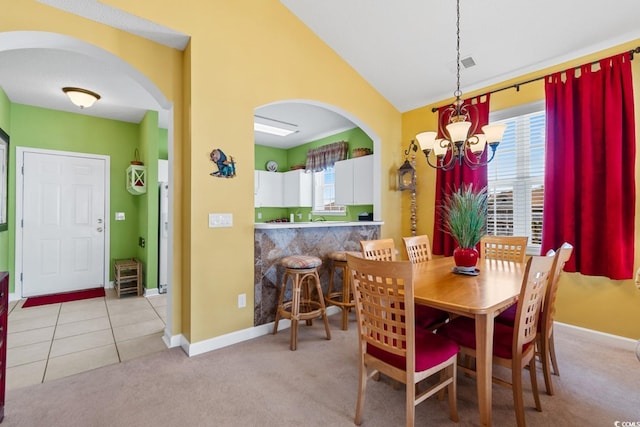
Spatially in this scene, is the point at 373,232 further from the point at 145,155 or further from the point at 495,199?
the point at 145,155

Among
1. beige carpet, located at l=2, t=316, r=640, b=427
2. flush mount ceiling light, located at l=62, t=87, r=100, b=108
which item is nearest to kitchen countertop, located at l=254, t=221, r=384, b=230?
beige carpet, located at l=2, t=316, r=640, b=427

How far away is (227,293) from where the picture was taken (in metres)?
2.70

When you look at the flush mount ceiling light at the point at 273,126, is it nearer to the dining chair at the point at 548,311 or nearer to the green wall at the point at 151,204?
the green wall at the point at 151,204

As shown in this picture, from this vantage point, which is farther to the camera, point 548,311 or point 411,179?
point 411,179

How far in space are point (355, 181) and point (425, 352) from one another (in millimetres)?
3261

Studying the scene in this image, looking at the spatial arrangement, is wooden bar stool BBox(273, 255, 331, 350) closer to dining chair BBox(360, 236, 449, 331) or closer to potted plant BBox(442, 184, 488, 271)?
dining chair BBox(360, 236, 449, 331)

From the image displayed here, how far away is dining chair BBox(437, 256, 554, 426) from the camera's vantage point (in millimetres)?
1547

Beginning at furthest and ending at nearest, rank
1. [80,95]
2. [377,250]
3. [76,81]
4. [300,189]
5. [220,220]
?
[300,189] → [80,95] → [76,81] → [220,220] → [377,250]

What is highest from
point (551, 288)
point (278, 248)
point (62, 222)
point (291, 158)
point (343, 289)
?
point (291, 158)

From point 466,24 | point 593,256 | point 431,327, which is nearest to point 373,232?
point 431,327

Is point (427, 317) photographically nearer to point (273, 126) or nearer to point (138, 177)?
point (273, 126)

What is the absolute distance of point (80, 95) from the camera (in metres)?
3.49

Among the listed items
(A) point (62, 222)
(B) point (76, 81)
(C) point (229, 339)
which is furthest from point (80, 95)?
(C) point (229, 339)

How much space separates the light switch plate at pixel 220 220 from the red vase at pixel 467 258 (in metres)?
1.93
